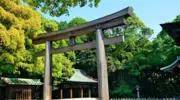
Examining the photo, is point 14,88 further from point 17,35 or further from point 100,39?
point 100,39

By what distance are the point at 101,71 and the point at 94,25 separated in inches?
87.2

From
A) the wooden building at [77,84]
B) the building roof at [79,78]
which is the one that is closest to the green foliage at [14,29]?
the wooden building at [77,84]

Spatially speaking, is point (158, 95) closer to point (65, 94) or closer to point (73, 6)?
point (65, 94)

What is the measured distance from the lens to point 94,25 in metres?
9.98

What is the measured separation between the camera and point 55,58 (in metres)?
19.5

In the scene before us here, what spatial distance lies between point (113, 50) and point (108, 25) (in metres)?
23.3

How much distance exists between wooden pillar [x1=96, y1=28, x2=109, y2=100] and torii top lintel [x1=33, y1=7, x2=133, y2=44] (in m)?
0.39

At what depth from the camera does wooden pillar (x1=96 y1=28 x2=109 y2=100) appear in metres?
9.09

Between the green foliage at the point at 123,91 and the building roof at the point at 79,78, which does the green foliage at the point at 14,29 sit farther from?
the green foliage at the point at 123,91

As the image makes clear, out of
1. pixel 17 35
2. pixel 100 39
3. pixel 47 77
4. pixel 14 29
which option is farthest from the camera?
pixel 14 29

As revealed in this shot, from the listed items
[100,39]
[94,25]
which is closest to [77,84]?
[94,25]

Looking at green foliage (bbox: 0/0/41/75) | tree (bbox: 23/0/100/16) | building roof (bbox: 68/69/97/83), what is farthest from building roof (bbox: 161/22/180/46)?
building roof (bbox: 68/69/97/83)

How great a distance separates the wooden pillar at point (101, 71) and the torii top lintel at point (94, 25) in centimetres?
39

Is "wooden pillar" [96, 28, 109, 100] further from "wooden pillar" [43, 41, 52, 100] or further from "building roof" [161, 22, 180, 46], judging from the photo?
"building roof" [161, 22, 180, 46]
